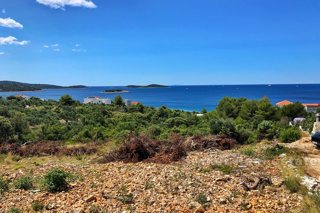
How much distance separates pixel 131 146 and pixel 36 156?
17.1 feet

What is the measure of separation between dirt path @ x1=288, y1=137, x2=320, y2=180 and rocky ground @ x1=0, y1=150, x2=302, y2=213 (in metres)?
1.25

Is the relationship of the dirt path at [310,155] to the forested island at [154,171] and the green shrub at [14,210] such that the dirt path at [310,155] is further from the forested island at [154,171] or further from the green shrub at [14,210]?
the green shrub at [14,210]

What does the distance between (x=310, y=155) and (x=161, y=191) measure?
836 centimetres

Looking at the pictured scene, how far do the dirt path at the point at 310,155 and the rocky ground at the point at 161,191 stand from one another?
4.11 ft

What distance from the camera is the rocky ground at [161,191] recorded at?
7949 millimetres

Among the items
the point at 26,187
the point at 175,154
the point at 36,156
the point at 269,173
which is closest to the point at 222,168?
the point at 269,173

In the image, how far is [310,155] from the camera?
547 inches

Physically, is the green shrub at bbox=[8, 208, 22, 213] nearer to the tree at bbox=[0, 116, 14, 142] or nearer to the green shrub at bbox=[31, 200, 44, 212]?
the green shrub at bbox=[31, 200, 44, 212]

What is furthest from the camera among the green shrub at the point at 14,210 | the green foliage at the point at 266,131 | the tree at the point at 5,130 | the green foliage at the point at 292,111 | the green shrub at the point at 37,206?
the green foliage at the point at 292,111

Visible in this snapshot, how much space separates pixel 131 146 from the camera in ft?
44.1

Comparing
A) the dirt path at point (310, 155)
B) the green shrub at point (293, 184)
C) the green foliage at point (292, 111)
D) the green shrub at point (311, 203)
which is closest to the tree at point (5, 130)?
the green shrub at point (293, 184)

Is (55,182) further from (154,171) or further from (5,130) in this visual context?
(5,130)

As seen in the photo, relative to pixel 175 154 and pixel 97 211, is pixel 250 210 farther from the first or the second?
pixel 175 154

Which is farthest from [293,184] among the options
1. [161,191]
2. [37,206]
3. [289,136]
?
[289,136]
